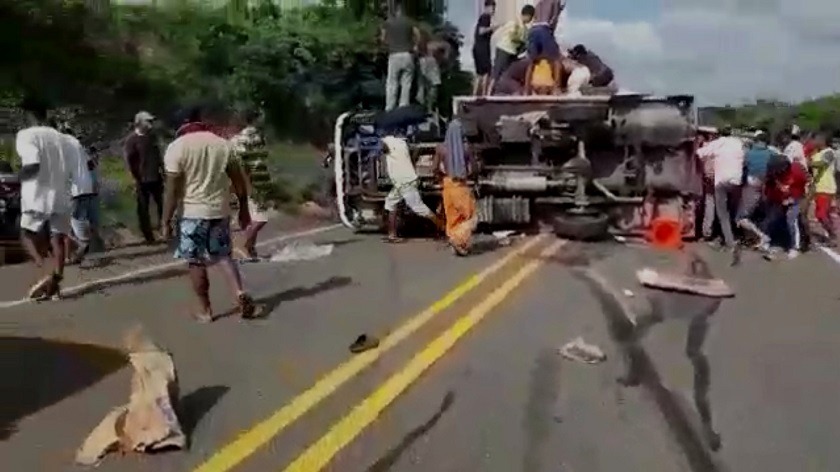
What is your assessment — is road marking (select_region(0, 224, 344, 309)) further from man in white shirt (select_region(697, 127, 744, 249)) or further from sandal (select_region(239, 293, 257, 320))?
man in white shirt (select_region(697, 127, 744, 249))

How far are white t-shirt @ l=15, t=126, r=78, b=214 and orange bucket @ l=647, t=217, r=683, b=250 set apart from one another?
296 inches

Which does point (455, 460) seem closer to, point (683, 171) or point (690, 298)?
point (690, 298)

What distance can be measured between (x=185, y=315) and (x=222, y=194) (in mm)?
1038

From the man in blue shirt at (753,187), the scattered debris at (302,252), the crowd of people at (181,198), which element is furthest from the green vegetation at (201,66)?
the man in blue shirt at (753,187)

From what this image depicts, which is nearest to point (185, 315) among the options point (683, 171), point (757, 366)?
point (757, 366)

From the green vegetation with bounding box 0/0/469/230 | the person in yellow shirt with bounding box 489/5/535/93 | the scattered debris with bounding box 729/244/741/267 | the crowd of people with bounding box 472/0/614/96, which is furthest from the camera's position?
the green vegetation with bounding box 0/0/469/230

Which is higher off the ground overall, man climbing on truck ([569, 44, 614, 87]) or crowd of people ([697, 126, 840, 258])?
man climbing on truck ([569, 44, 614, 87])

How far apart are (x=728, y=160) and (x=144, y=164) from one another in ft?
24.0

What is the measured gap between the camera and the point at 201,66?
24.7 metres

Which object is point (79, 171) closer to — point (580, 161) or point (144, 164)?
point (144, 164)

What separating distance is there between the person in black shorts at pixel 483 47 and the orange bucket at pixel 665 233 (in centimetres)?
439

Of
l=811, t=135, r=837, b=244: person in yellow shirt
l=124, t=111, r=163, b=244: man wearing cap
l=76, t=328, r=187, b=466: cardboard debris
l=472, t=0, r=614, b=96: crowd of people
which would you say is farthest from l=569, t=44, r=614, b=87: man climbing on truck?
l=76, t=328, r=187, b=466: cardboard debris

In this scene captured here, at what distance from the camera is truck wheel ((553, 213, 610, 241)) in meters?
14.4

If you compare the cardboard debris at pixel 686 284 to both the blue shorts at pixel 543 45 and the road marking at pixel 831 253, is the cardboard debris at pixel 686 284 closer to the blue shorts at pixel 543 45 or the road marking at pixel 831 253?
the road marking at pixel 831 253
